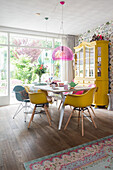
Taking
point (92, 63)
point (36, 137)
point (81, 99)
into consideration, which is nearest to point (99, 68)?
point (92, 63)

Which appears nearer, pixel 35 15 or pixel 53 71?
pixel 35 15

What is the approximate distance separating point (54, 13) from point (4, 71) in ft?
9.18

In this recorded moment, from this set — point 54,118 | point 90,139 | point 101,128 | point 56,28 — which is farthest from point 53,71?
point 90,139

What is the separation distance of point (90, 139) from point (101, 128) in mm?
601

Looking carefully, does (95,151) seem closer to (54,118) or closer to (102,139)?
(102,139)

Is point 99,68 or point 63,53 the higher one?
point 63,53

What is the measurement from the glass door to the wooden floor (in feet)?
6.47

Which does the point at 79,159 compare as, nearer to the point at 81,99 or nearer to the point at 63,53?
the point at 81,99

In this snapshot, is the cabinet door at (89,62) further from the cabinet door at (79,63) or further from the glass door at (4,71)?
the glass door at (4,71)

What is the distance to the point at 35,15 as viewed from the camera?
4.12 m

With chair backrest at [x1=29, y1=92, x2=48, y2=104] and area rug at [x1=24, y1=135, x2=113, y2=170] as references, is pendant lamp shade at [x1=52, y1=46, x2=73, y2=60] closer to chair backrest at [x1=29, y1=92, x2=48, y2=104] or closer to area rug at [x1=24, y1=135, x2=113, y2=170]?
chair backrest at [x1=29, y1=92, x2=48, y2=104]

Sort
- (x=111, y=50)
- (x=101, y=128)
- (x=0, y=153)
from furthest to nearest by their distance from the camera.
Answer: (x=111, y=50) < (x=101, y=128) < (x=0, y=153)

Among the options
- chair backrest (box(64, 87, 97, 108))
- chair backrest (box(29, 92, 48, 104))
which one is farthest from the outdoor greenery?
chair backrest (box(64, 87, 97, 108))

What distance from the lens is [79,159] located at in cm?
189
